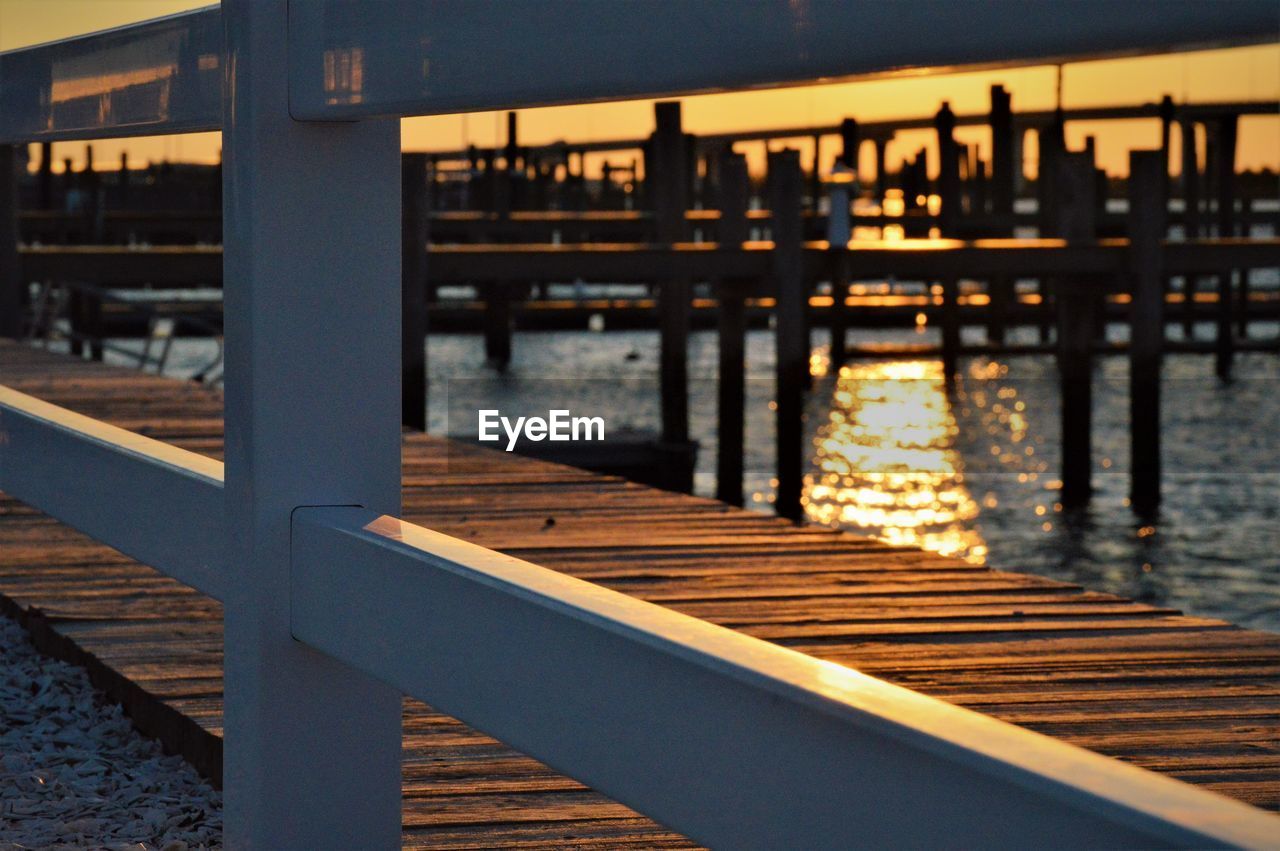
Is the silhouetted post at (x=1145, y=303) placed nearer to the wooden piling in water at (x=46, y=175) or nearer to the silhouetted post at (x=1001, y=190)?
the silhouetted post at (x=1001, y=190)

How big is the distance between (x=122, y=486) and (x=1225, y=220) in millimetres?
24831

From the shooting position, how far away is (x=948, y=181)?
22000mm

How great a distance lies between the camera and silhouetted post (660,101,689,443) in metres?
14.4

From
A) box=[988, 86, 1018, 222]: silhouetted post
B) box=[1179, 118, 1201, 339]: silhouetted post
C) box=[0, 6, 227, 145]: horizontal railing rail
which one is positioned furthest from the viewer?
box=[1179, 118, 1201, 339]: silhouetted post

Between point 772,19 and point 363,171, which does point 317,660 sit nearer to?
point 363,171

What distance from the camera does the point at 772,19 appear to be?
29.3 inches

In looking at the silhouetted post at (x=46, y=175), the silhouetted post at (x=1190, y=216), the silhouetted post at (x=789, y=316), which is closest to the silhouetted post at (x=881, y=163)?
the silhouetted post at (x=1190, y=216)

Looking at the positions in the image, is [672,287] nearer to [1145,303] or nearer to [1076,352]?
[1076,352]

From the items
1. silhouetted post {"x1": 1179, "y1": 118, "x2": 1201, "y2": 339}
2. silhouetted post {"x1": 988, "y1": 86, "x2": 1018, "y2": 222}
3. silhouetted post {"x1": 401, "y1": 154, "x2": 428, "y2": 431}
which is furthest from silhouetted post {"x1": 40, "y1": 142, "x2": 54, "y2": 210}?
silhouetted post {"x1": 401, "y1": 154, "x2": 428, "y2": 431}

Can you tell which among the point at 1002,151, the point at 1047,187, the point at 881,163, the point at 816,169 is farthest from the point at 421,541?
the point at 881,163

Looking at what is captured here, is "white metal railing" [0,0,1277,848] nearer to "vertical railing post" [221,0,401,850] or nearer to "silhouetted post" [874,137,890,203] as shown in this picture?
"vertical railing post" [221,0,401,850]

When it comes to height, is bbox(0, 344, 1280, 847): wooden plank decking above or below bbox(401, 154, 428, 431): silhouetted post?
below

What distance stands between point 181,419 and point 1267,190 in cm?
4310

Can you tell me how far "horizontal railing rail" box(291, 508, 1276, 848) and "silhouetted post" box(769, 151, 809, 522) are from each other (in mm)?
10806
